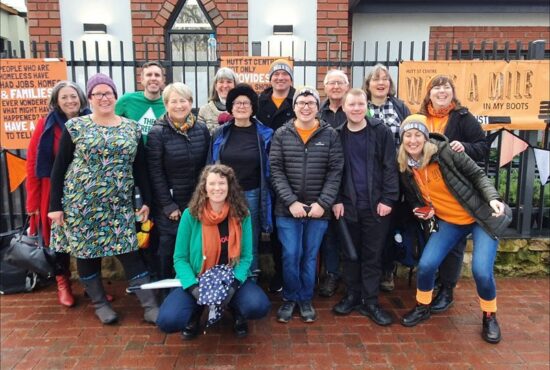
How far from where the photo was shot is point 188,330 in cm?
330

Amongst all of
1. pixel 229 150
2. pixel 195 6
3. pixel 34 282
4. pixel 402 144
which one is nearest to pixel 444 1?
pixel 195 6

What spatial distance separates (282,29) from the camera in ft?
23.1

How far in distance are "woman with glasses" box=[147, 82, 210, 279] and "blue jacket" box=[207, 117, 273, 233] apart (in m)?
0.10

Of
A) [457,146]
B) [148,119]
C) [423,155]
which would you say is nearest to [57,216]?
[148,119]

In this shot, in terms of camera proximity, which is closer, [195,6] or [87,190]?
[87,190]

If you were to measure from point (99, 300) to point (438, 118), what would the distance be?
309 cm

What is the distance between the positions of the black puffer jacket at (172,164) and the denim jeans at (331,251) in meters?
1.20

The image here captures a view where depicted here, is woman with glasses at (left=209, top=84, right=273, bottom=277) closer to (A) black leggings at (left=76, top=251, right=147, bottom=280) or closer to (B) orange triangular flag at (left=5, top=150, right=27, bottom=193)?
(A) black leggings at (left=76, top=251, right=147, bottom=280)

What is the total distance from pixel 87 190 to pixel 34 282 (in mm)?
1551

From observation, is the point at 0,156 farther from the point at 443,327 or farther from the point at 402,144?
the point at 443,327

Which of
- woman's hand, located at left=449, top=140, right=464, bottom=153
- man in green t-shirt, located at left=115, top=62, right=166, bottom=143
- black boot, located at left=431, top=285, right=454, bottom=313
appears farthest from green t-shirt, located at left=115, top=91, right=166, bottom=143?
black boot, located at left=431, top=285, right=454, bottom=313

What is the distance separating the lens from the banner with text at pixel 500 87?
4.43 m

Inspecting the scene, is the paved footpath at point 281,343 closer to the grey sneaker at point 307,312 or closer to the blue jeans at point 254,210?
the grey sneaker at point 307,312

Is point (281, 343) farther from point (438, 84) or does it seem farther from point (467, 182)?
point (438, 84)
